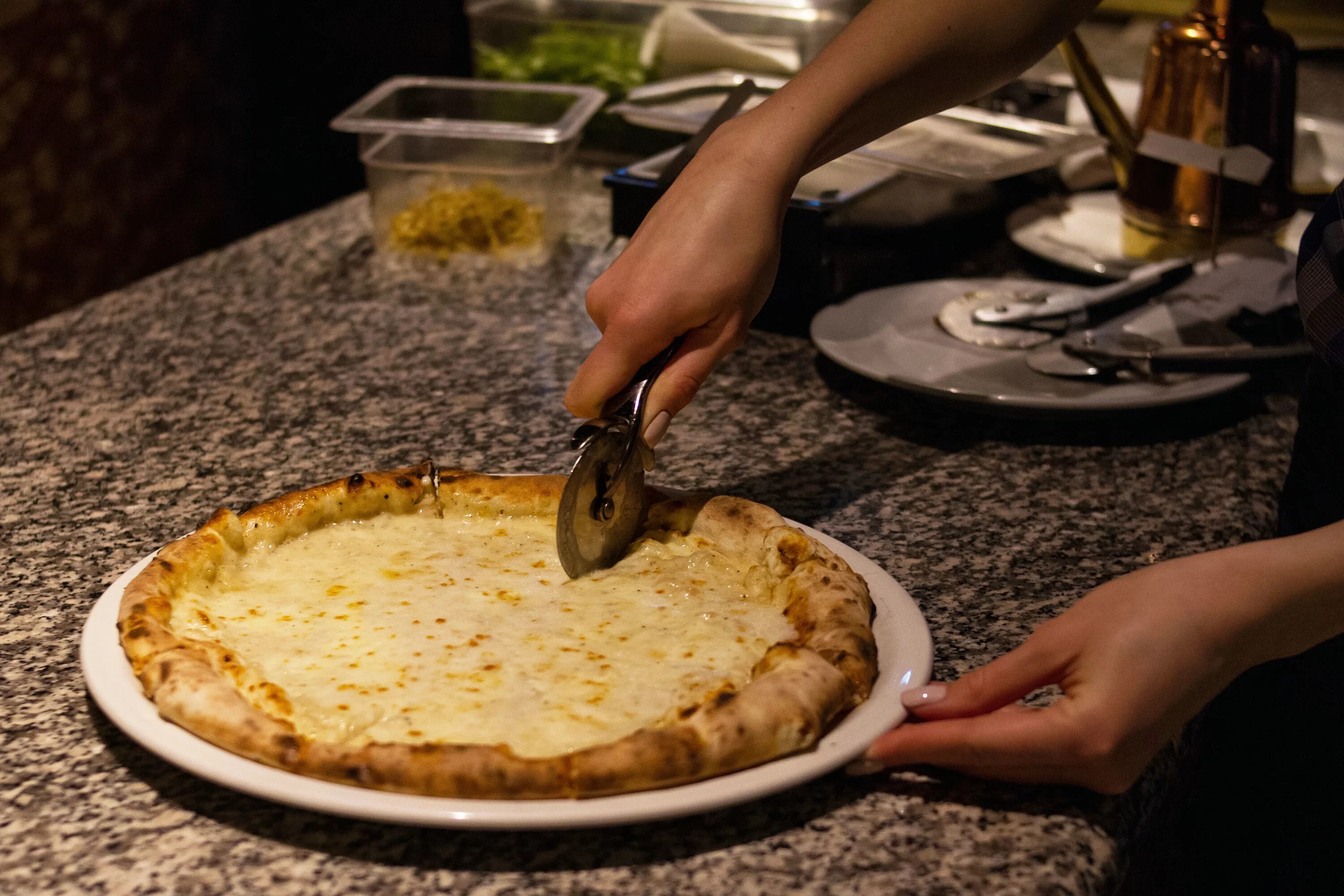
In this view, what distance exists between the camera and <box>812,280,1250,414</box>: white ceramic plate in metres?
1.50

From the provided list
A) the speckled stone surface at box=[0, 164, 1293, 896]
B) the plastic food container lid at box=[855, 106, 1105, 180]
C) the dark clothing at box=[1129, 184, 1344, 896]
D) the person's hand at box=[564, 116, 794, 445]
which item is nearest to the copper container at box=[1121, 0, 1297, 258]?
the plastic food container lid at box=[855, 106, 1105, 180]

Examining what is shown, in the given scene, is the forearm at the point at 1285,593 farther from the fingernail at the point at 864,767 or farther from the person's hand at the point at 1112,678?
the fingernail at the point at 864,767

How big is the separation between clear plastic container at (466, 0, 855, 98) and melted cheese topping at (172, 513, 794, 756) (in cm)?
165

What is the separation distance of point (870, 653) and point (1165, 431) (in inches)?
32.6

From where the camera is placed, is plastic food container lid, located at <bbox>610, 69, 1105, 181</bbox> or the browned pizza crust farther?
plastic food container lid, located at <bbox>610, 69, 1105, 181</bbox>

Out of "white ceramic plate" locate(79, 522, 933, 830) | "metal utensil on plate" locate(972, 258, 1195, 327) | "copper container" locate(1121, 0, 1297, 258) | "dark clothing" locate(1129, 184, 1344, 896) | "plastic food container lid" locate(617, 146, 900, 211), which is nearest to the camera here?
"white ceramic plate" locate(79, 522, 933, 830)

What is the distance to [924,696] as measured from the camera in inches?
34.6

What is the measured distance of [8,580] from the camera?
45.6 inches

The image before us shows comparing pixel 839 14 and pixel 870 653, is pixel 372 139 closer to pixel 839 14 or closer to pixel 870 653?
pixel 839 14

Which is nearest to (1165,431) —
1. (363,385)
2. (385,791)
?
(363,385)

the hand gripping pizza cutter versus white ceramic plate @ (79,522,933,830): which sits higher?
the hand gripping pizza cutter

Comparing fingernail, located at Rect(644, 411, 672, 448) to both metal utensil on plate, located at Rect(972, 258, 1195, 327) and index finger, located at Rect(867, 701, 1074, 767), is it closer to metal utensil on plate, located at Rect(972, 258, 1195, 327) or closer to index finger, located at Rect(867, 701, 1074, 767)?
index finger, located at Rect(867, 701, 1074, 767)

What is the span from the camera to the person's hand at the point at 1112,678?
81 centimetres

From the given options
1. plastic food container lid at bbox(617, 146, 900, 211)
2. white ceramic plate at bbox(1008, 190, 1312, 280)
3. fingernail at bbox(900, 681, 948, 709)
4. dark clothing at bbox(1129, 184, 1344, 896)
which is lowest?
dark clothing at bbox(1129, 184, 1344, 896)
